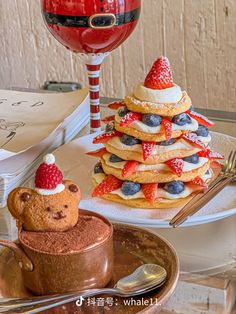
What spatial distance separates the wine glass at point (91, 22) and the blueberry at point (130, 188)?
24 centimetres

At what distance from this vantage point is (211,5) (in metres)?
1.26

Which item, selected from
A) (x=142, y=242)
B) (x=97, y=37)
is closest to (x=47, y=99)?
(x=97, y=37)

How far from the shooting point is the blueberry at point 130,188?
0.79m

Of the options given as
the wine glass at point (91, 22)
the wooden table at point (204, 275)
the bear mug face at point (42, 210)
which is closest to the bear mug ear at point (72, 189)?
the bear mug face at point (42, 210)

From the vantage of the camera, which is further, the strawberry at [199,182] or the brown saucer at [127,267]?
the strawberry at [199,182]

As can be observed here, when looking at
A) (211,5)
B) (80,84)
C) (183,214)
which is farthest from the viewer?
(80,84)

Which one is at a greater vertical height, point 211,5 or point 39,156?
point 211,5

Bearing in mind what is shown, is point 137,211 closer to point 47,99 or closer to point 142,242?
point 142,242

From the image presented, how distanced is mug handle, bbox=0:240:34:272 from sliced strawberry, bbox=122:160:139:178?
9.3 inches

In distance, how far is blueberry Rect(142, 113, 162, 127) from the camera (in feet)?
2.53

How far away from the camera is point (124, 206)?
789 millimetres

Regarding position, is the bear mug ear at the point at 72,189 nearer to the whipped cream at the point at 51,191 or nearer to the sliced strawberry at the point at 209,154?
the whipped cream at the point at 51,191

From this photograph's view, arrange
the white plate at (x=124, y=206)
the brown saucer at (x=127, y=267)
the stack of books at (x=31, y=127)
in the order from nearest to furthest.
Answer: the brown saucer at (x=127, y=267)
the white plate at (x=124, y=206)
the stack of books at (x=31, y=127)

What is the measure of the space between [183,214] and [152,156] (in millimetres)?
77
